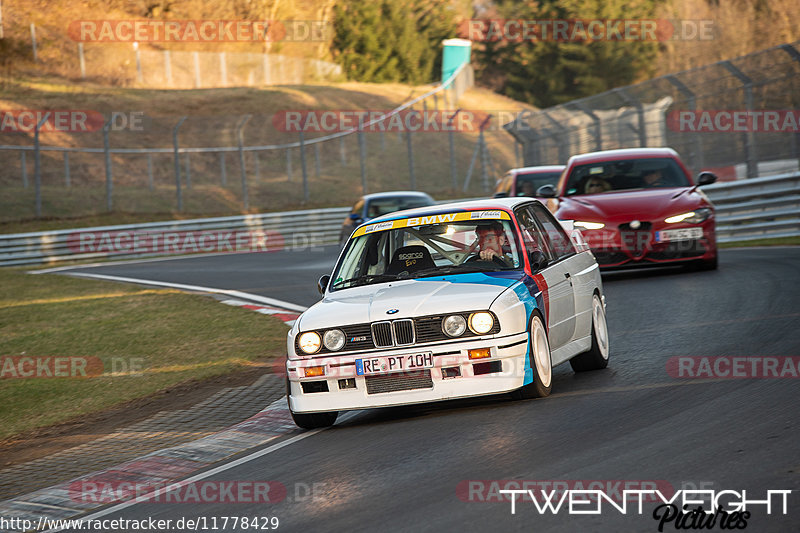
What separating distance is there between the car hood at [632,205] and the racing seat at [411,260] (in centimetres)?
643

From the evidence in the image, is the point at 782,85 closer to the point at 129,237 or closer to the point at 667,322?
the point at 667,322

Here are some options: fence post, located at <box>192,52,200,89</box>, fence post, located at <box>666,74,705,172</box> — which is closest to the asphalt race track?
fence post, located at <box>666,74,705,172</box>

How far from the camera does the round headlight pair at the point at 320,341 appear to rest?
24.3 ft

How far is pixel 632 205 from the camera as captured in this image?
47.7ft

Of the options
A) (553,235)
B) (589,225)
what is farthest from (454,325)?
(589,225)

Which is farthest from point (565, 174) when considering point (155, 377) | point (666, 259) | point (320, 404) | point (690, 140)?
point (690, 140)

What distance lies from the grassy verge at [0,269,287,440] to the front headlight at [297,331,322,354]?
3.05m

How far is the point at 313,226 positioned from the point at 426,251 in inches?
1117

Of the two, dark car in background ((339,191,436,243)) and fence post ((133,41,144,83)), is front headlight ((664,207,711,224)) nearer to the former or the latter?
dark car in background ((339,191,436,243))

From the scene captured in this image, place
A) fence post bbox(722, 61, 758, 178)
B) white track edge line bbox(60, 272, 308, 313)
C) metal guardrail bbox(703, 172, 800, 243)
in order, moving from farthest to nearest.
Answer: fence post bbox(722, 61, 758, 178) → metal guardrail bbox(703, 172, 800, 243) → white track edge line bbox(60, 272, 308, 313)

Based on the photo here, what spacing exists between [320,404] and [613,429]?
199cm

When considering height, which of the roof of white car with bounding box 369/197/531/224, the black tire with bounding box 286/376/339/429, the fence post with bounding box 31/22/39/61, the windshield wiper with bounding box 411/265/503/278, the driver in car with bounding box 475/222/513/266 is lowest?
the black tire with bounding box 286/376/339/429

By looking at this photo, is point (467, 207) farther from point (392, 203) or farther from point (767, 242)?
point (392, 203)

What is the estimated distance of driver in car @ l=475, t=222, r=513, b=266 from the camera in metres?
8.29
